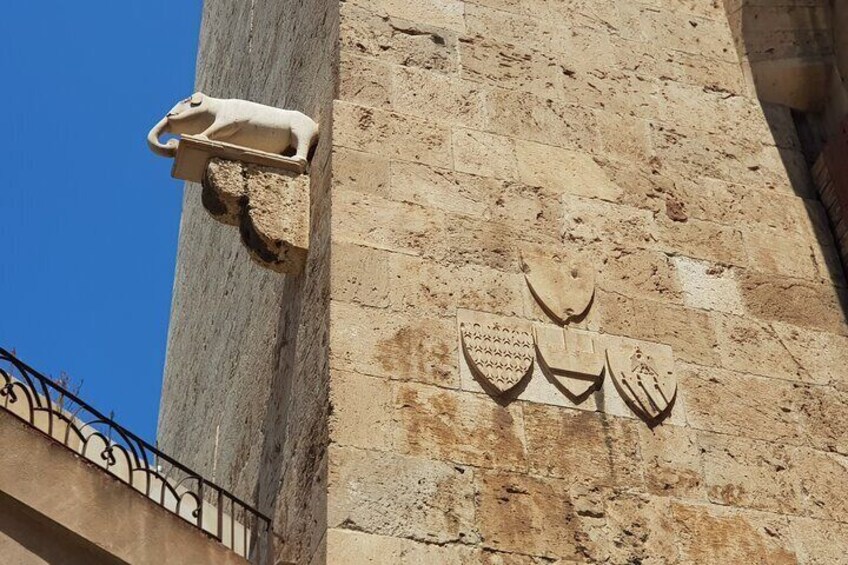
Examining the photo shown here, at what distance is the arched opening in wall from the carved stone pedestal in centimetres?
239

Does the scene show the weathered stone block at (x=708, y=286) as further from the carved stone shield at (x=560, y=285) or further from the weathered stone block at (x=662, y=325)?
the carved stone shield at (x=560, y=285)

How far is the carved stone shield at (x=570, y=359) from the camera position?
5.38m

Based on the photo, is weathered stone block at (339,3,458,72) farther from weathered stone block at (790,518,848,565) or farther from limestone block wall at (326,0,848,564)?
weathered stone block at (790,518,848,565)

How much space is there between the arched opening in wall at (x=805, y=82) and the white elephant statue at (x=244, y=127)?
7.60ft

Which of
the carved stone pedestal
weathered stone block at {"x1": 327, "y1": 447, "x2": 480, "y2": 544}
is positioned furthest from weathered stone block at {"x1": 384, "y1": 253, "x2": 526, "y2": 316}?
weathered stone block at {"x1": 327, "y1": 447, "x2": 480, "y2": 544}

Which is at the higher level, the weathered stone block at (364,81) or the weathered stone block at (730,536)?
the weathered stone block at (364,81)

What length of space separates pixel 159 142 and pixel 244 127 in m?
0.41

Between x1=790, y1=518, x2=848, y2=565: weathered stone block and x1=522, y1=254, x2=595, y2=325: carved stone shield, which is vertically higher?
x1=522, y1=254, x2=595, y2=325: carved stone shield

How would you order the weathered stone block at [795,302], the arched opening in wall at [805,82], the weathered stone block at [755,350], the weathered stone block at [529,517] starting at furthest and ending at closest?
1. the arched opening in wall at [805,82]
2. the weathered stone block at [795,302]
3. the weathered stone block at [755,350]
4. the weathered stone block at [529,517]

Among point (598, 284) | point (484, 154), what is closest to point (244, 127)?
point (484, 154)

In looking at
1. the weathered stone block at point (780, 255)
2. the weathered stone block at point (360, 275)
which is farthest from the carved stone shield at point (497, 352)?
the weathered stone block at point (780, 255)

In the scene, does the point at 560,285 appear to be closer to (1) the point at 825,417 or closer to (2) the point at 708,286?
(2) the point at 708,286

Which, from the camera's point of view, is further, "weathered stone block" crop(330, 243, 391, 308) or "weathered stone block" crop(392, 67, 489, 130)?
"weathered stone block" crop(392, 67, 489, 130)

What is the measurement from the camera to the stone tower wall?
4.97 meters
